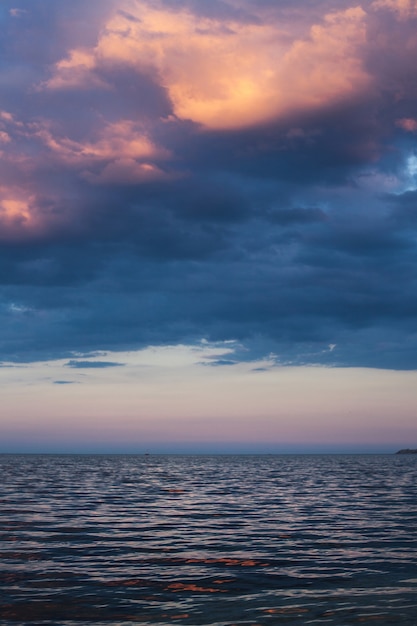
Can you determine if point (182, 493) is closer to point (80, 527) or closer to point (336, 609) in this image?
point (80, 527)

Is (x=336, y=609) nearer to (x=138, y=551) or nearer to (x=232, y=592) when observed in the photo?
(x=232, y=592)

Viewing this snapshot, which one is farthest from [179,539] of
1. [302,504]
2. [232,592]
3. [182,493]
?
[182,493]

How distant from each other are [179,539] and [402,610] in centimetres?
1145

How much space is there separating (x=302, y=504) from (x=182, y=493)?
11.4 m

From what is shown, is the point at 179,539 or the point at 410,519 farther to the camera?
the point at 410,519


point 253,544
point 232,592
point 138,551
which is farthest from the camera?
point 253,544

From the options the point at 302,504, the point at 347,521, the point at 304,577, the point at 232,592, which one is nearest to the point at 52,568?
the point at 232,592

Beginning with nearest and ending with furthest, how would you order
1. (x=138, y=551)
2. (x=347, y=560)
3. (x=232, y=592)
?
(x=232, y=592), (x=347, y=560), (x=138, y=551)

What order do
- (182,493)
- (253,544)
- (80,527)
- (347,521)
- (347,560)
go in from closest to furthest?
1. (347,560)
2. (253,544)
3. (80,527)
4. (347,521)
5. (182,493)

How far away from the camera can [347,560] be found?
18.9 meters

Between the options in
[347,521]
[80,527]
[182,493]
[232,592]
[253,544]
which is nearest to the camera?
[232,592]

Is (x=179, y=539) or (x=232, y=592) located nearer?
(x=232, y=592)

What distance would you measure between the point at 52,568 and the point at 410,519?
728 inches

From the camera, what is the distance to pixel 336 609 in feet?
42.5
